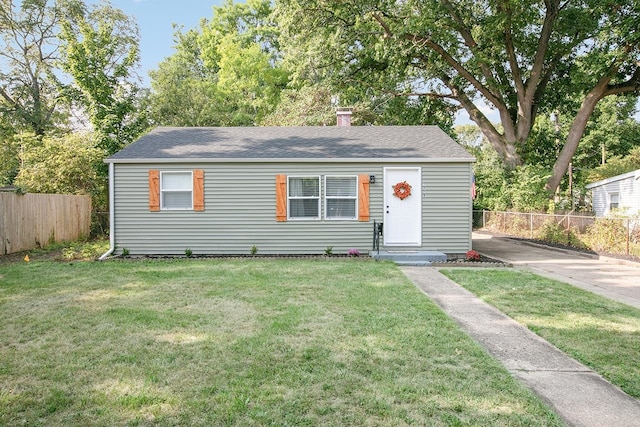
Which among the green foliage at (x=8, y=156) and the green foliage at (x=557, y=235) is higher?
the green foliage at (x=8, y=156)

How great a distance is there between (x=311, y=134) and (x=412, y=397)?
411 inches

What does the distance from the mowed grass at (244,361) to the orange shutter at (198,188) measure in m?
4.44

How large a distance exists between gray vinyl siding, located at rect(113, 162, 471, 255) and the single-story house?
26 mm

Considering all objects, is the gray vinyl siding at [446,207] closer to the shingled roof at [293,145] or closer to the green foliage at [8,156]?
the shingled roof at [293,145]

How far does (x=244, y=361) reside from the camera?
3607 millimetres

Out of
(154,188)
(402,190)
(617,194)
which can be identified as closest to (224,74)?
Result: (154,188)

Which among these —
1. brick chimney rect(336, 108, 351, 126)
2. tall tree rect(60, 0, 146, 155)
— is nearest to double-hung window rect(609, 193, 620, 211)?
brick chimney rect(336, 108, 351, 126)

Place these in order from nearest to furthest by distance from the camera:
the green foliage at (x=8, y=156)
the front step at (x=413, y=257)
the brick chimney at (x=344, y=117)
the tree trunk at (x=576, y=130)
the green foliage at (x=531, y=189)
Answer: the front step at (x=413, y=257)
the brick chimney at (x=344, y=117)
the tree trunk at (x=576, y=130)
the green foliage at (x=531, y=189)
the green foliage at (x=8, y=156)

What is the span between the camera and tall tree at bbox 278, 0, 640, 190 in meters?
14.9

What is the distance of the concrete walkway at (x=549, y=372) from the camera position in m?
2.81

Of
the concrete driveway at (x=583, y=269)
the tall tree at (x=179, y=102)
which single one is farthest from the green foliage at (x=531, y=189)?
the tall tree at (x=179, y=102)

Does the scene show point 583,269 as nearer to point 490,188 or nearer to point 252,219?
point 252,219

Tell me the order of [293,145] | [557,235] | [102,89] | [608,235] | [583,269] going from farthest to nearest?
[102,89] < [557,235] < [293,145] < [608,235] < [583,269]

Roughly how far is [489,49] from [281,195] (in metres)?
11.5
